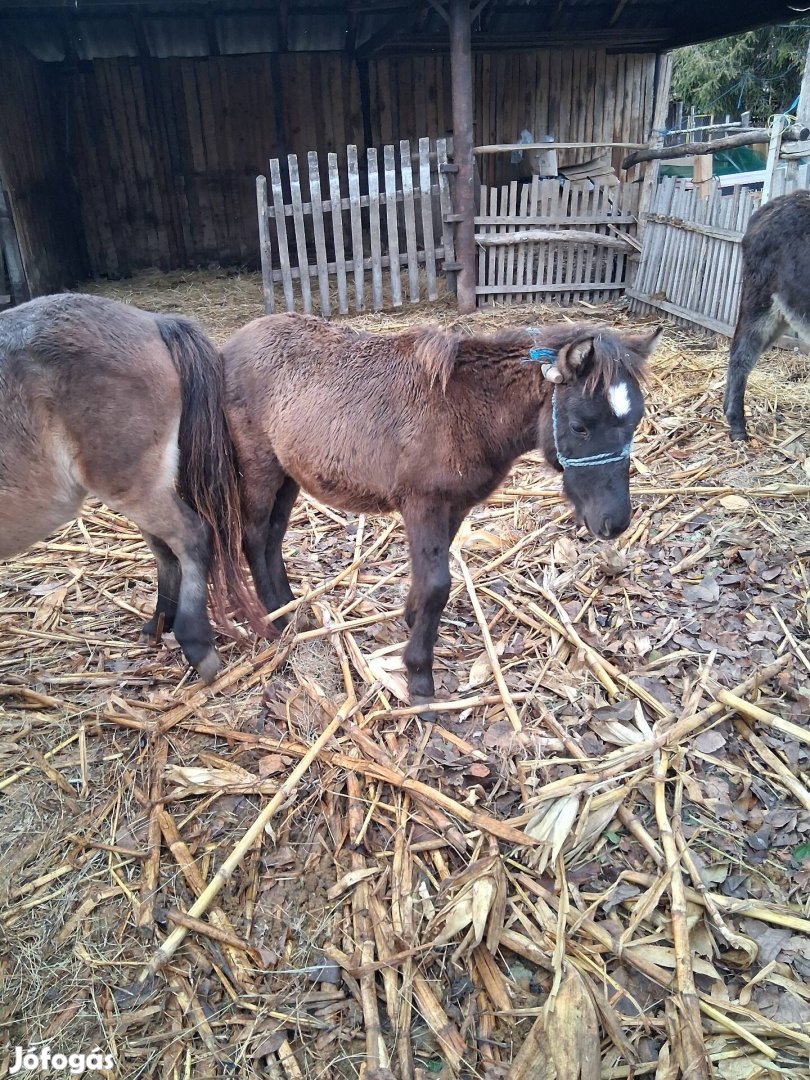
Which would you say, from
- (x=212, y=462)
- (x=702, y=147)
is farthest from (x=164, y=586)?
(x=702, y=147)

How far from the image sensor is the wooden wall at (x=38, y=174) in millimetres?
9094

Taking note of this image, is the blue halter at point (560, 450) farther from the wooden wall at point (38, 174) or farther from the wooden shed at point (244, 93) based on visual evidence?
the wooden shed at point (244, 93)

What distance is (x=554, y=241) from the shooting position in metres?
8.85

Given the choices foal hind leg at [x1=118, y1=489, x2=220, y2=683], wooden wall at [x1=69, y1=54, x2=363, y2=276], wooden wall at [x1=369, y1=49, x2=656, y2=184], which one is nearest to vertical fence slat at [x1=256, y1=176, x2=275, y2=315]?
wooden wall at [x1=69, y1=54, x2=363, y2=276]

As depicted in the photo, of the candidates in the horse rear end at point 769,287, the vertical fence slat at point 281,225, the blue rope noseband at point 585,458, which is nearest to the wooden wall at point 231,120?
the vertical fence slat at point 281,225

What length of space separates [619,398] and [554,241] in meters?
7.17

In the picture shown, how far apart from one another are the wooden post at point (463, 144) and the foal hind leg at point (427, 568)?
648cm

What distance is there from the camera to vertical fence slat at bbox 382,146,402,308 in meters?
8.23

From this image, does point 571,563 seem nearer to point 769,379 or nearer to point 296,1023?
point 296,1023

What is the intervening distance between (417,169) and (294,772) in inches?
362

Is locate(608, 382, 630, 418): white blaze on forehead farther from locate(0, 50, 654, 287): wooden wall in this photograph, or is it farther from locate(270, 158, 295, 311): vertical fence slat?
locate(0, 50, 654, 287): wooden wall

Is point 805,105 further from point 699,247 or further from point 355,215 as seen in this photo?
point 355,215

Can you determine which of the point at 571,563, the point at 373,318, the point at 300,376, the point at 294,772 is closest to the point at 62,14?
the point at 373,318

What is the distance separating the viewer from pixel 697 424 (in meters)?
5.76
